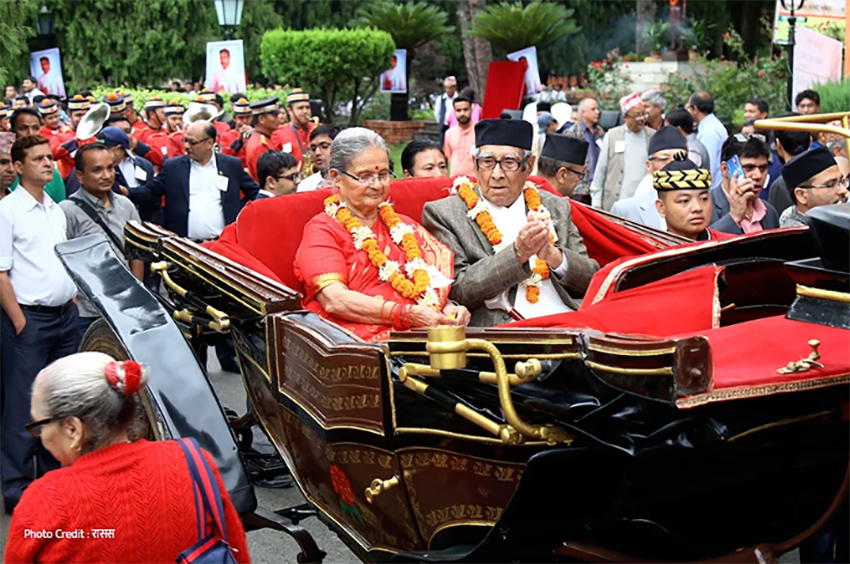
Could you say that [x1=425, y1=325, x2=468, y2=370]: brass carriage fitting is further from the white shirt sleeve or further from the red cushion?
the white shirt sleeve

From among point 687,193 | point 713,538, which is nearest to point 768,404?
point 713,538

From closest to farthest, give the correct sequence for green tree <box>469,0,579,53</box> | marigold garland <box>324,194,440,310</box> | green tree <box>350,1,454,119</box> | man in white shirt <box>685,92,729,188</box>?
1. marigold garland <box>324,194,440,310</box>
2. man in white shirt <box>685,92,729,188</box>
3. green tree <box>469,0,579,53</box>
4. green tree <box>350,1,454,119</box>

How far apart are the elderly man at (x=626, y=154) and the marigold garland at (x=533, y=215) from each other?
4.48 metres

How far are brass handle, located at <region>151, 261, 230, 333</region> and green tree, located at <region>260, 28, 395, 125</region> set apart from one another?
1625 cm

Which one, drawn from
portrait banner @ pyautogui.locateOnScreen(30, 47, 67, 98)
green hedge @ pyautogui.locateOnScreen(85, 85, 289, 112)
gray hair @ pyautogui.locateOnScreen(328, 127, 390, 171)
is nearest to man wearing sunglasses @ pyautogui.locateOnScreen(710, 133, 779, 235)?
gray hair @ pyautogui.locateOnScreen(328, 127, 390, 171)

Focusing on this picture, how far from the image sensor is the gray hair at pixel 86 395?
2379mm

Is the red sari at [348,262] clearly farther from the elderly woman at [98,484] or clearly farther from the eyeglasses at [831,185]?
the eyeglasses at [831,185]

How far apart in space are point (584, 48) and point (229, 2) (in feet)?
56.2

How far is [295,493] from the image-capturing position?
204 inches

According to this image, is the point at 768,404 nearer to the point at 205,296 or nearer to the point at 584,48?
the point at 205,296

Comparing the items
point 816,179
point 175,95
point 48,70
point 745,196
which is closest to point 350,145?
point 816,179

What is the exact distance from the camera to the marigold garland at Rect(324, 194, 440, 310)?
3963mm

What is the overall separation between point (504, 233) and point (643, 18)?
22348 mm

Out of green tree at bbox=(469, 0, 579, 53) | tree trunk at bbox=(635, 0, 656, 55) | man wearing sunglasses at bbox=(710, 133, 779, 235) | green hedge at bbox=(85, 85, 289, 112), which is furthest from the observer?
tree trunk at bbox=(635, 0, 656, 55)
